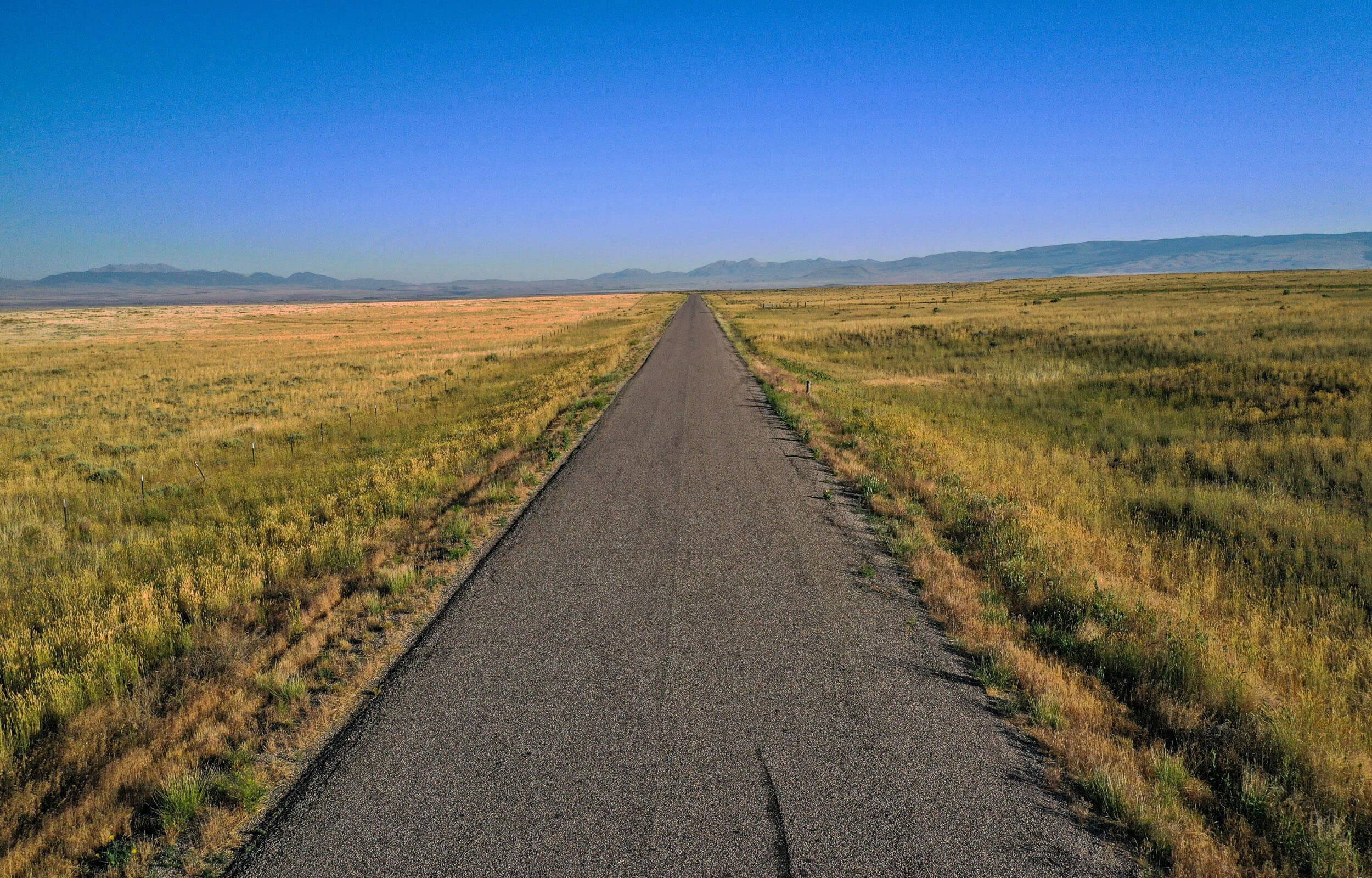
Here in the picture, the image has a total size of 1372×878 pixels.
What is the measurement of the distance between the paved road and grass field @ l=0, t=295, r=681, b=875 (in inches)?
28.6

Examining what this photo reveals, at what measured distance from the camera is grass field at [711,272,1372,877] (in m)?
3.83

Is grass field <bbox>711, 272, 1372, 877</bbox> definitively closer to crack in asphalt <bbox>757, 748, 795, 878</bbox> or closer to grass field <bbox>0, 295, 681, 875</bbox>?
crack in asphalt <bbox>757, 748, 795, 878</bbox>

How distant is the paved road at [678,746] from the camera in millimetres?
3404

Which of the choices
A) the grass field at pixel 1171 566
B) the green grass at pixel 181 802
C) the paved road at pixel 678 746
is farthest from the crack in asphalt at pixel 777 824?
the green grass at pixel 181 802

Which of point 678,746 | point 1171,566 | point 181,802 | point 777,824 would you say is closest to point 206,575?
point 181,802

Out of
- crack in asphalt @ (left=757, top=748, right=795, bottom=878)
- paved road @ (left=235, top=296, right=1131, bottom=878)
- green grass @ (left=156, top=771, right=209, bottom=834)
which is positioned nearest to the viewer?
crack in asphalt @ (left=757, top=748, right=795, bottom=878)

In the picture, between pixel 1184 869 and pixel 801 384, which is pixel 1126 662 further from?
pixel 801 384

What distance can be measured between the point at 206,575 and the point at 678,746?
6.23 metres

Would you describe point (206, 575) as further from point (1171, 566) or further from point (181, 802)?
point (1171, 566)

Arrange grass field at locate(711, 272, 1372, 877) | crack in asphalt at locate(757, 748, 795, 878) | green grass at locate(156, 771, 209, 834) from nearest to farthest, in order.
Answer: crack in asphalt at locate(757, 748, 795, 878) → green grass at locate(156, 771, 209, 834) → grass field at locate(711, 272, 1372, 877)

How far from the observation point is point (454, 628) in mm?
5898

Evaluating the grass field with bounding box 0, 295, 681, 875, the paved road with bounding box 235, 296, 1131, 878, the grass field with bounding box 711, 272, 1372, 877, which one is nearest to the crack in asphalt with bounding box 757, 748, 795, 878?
the paved road with bounding box 235, 296, 1131, 878

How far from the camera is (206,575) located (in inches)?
280

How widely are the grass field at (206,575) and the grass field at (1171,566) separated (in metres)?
5.61
